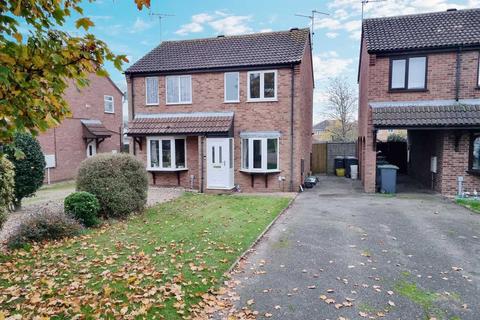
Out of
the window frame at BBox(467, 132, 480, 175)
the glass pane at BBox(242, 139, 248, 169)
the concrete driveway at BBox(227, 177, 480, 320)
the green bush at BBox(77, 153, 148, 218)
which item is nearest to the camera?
the concrete driveway at BBox(227, 177, 480, 320)

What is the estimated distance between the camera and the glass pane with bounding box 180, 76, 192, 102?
16.1 meters

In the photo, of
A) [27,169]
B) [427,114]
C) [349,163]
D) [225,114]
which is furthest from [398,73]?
[27,169]

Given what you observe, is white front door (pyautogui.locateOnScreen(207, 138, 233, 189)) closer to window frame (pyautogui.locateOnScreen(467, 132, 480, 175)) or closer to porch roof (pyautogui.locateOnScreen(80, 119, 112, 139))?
window frame (pyautogui.locateOnScreen(467, 132, 480, 175))

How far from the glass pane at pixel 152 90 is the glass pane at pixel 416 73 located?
11.6 meters

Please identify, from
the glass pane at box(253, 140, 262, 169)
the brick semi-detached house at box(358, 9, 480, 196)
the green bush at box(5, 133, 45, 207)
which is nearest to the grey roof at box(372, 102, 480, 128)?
the brick semi-detached house at box(358, 9, 480, 196)

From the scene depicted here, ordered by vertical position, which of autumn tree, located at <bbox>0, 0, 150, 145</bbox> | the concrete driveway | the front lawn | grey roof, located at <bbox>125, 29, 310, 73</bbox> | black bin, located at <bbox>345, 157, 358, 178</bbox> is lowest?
the concrete driveway

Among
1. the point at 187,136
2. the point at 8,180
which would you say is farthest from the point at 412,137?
the point at 8,180

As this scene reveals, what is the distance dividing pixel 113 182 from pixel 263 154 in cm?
739

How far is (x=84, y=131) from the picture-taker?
69.2ft

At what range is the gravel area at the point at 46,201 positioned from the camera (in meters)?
8.98

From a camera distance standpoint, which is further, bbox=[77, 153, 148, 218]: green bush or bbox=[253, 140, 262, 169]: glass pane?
bbox=[253, 140, 262, 169]: glass pane

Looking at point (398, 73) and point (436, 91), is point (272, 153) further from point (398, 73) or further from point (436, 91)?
point (436, 91)

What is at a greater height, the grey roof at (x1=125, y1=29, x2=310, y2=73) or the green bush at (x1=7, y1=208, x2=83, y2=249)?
the grey roof at (x1=125, y1=29, x2=310, y2=73)

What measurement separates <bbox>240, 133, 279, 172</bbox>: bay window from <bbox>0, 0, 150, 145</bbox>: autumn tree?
11771 millimetres
